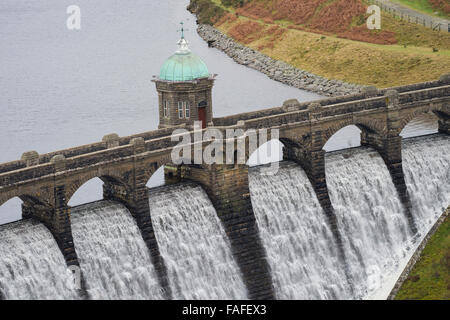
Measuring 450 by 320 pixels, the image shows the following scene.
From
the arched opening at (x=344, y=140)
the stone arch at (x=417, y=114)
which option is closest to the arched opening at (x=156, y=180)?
the arched opening at (x=344, y=140)

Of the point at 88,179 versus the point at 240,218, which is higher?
the point at 88,179

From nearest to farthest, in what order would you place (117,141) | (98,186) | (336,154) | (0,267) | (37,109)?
1. (0,267)
2. (117,141)
3. (336,154)
4. (98,186)
5. (37,109)

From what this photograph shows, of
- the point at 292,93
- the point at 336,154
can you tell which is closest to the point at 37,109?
the point at 292,93

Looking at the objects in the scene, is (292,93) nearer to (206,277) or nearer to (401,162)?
(401,162)

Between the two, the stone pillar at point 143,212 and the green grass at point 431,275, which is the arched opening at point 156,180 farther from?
the green grass at point 431,275

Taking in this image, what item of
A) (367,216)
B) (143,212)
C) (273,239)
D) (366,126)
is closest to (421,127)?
(366,126)

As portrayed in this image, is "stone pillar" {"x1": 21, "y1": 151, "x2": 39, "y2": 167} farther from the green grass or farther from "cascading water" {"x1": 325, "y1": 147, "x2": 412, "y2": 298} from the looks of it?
the green grass

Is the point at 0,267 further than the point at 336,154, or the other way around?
the point at 336,154

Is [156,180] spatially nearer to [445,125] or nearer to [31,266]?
[445,125]
